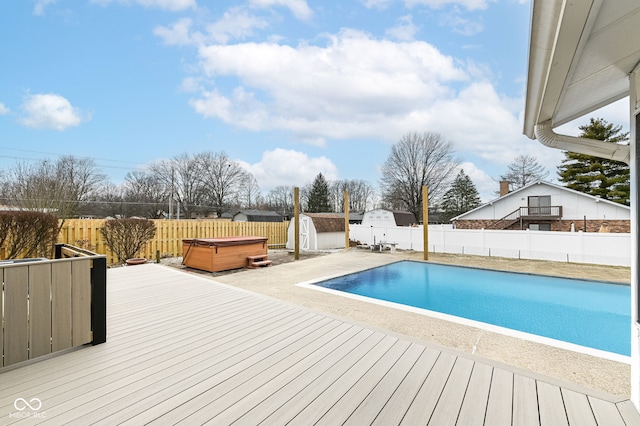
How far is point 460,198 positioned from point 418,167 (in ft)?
19.6

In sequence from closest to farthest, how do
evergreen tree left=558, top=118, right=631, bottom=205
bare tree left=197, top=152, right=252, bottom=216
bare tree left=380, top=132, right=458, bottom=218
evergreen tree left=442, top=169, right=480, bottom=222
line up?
evergreen tree left=558, top=118, right=631, bottom=205 → bare tree left=380, top=132, right=458, bottom=218 → evergreen tree left=442, top=169, right=480, bottom=222 → bare tree left=197, top=152, right=252, bottom=216

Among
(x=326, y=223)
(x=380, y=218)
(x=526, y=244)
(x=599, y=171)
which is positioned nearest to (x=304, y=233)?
(x=326, y=223)

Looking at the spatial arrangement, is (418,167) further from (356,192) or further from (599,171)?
(356,192)

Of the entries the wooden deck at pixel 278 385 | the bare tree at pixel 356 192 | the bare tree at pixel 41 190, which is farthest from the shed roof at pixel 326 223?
the bare tree at pixel 356 192

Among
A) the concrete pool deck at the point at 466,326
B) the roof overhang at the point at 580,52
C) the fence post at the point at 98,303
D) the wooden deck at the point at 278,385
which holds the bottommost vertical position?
the concrete pool deck at the point at 466,326

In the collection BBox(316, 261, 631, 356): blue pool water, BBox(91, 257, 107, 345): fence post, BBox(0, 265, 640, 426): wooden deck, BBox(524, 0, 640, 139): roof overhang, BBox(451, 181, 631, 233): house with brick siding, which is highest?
BBox(524, 0, 640, 139): roof overhang

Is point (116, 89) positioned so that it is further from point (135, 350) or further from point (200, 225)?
point (135, 350)

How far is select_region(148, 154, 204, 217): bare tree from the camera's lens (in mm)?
31672

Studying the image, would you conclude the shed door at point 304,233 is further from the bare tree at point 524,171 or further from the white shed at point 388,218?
the bare tree at point 524,171

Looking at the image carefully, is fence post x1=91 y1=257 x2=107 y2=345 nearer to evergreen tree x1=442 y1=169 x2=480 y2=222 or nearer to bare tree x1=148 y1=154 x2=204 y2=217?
evergreen tree x1=442 y1=169 x2=480 y2=222

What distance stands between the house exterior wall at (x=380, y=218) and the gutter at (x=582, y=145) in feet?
61.1

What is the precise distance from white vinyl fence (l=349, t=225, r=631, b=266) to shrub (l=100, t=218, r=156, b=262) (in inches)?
422

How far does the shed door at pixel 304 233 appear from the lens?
14078mm

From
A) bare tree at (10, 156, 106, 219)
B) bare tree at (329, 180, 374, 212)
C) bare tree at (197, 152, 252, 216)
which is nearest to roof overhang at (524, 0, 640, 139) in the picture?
bare tree at (10, 156, 106, 219)
